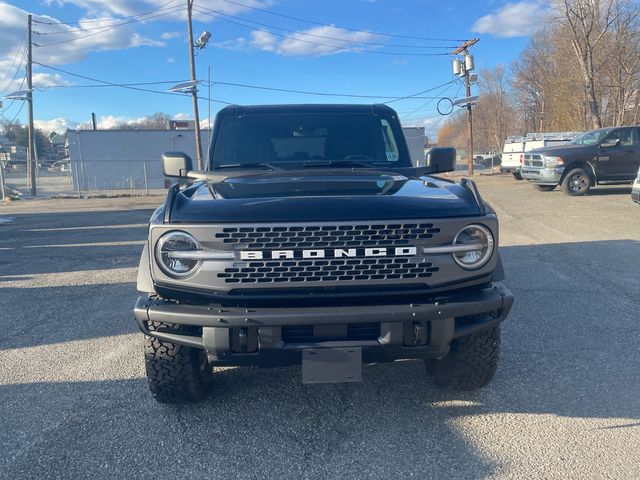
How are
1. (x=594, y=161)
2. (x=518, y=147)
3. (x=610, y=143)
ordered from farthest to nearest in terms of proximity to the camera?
(x=518, y=147), (x=594, y=161), (x=610, y=143)

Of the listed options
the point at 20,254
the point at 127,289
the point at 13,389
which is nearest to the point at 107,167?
the point at 20,254

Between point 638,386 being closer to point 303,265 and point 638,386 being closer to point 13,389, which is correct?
point 303,265

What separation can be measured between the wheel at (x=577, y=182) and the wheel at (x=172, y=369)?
46.0ft

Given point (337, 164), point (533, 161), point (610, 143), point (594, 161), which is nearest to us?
point (337, 164)

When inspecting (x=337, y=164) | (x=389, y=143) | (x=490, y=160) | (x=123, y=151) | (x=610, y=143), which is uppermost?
(x=123, y=151)

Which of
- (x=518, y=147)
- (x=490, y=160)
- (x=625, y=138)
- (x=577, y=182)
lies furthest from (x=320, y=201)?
(x=490, y=160)

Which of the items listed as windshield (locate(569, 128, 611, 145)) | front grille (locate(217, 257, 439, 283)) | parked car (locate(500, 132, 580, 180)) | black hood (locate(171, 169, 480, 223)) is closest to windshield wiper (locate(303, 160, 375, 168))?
black hood (locate(171, 169, 480, 223))

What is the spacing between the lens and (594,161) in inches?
552

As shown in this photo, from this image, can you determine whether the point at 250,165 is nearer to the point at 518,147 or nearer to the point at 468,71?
the point at 518,147

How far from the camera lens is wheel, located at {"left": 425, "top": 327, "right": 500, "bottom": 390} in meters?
2.94

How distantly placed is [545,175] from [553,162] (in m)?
0.43

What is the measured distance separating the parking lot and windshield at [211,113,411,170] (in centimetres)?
167

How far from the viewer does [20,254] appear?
8523 mm

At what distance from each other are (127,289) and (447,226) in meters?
4.67
